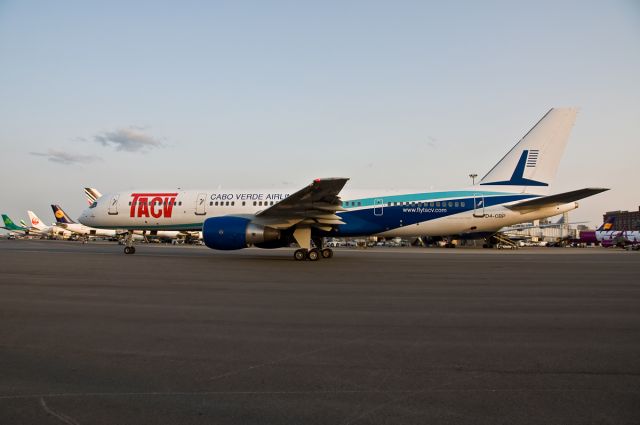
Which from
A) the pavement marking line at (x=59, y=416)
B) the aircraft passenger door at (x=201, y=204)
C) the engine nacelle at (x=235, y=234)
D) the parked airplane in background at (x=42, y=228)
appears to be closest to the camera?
the pavement marking line at (x=59, y=416)

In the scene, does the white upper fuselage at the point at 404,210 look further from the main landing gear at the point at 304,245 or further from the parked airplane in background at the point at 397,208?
the main landing gear at the point at 304,245

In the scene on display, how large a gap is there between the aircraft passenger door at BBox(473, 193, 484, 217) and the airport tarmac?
12.0 meters

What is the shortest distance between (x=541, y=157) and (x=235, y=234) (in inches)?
582

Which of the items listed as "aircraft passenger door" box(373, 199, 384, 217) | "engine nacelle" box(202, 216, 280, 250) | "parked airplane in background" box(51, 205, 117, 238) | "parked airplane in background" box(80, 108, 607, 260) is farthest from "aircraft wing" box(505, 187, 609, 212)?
"parked airplane in background" box(51, 205, 117, 238)

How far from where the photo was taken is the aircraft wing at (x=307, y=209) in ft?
52.5

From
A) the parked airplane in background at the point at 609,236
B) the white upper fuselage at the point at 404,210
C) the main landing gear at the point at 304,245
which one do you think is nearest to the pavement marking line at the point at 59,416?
the main landing gear at the point at 304,245

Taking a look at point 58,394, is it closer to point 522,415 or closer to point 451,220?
point 522,415

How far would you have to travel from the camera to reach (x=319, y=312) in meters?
6.69

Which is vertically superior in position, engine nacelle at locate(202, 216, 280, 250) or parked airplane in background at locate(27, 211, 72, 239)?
parked airplane in background at locate(27, 211, 72, 239)

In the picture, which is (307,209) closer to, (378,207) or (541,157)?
(378,207)

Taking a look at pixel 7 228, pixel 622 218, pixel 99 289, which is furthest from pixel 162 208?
pixel 622 218

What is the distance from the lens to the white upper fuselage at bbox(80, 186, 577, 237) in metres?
20.0

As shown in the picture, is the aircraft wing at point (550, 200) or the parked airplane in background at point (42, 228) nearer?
the aircraft wing at point (550, 200)

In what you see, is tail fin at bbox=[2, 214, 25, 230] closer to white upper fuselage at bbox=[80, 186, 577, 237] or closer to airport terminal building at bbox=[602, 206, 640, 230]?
white upper fuselage at bbox=[80, 186, 577, 237]
